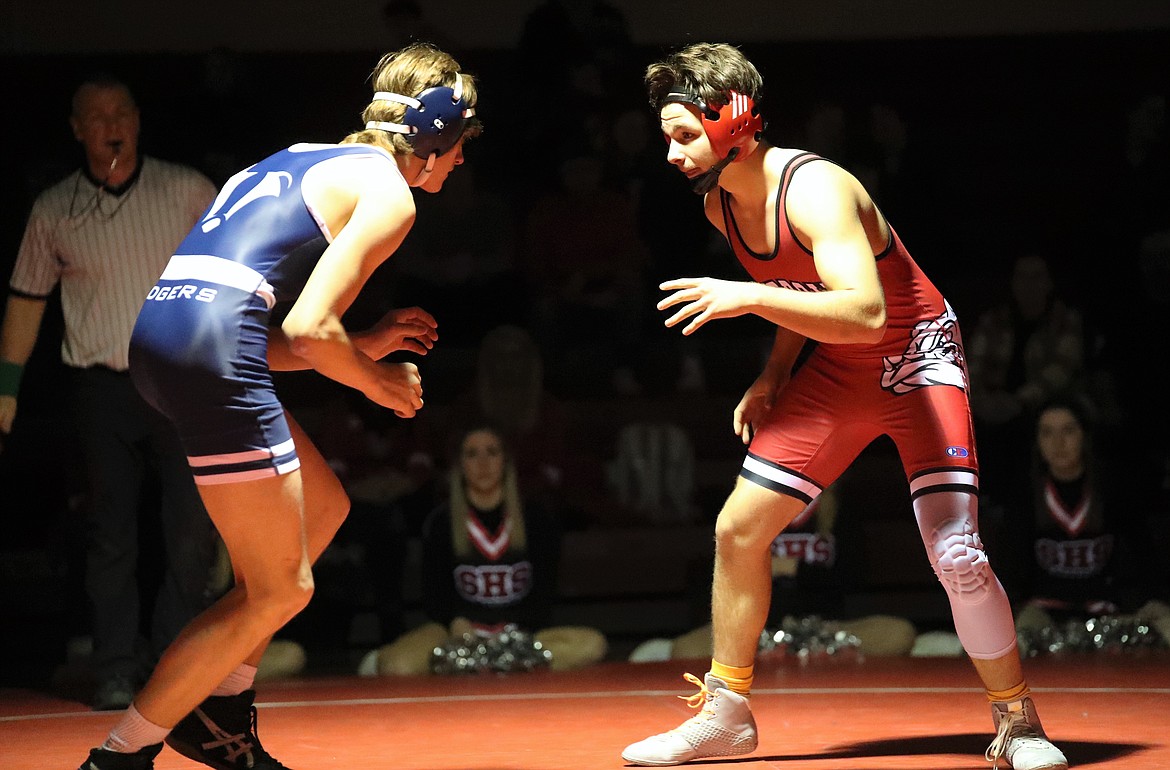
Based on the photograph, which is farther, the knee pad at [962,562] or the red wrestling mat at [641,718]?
the red wrestling mat at [641,718]

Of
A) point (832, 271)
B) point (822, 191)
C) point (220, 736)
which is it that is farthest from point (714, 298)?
point (220, 736)

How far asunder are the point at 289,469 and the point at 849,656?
9.59ft

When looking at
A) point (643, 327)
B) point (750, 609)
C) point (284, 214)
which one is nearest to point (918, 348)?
point (750, 609)

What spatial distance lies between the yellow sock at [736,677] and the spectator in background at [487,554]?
73.8 inches

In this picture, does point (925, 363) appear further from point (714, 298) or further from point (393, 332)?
point (393, 332)

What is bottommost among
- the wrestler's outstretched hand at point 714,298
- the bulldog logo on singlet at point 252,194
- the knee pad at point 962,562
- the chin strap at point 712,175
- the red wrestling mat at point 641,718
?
the red wrestling mat at point 641,718

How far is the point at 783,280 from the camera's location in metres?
3.50

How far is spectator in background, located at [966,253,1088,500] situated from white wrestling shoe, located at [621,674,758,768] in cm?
277

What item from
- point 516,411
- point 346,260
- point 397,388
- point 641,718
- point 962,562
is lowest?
point 641,718

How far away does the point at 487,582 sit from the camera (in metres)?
5.48

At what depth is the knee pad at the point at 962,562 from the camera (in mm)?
3297

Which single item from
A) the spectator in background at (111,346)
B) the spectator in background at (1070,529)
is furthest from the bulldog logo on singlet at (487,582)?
the spectator in background at (1070,529)

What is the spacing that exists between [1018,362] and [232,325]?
4064 millimetres

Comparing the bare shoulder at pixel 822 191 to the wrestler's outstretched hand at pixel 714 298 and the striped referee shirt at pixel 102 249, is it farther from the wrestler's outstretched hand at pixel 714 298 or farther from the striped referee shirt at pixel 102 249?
the striped referee shirt at pixel 102 249
